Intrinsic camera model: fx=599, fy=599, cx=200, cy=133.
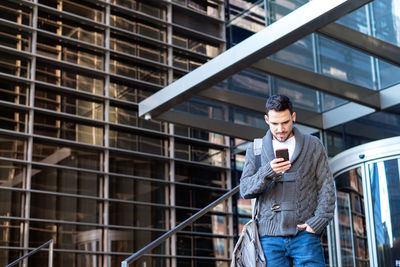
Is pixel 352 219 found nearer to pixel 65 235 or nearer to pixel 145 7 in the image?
pixel 65 235

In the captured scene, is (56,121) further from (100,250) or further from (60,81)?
(100,250)

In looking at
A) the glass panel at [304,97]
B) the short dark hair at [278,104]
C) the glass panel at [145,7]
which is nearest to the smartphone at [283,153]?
the short dark hair at [278,104]

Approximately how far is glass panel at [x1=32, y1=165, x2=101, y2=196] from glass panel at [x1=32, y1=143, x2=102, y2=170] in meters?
0.14

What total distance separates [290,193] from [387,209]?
280 cm

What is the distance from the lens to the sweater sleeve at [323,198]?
9.34ft

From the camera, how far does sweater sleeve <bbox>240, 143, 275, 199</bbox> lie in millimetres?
2891

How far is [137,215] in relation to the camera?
11.4 metres

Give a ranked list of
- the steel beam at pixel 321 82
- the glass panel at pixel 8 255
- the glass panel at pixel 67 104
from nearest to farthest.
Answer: the steel beam at pixel 321 82 < the glass panel at pixel 8 255 < the glass panel at pixel 67 104

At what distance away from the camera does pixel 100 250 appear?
424 inches

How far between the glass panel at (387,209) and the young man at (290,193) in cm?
263

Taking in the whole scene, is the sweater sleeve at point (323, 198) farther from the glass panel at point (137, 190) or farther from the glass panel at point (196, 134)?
the glass panel at point (196, 134)

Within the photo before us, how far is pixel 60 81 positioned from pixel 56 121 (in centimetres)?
75

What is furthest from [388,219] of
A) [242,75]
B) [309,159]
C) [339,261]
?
[242,75]

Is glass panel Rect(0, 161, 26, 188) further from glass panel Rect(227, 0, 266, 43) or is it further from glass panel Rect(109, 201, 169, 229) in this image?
glass panel Rect(227, 0, 266, 43)
